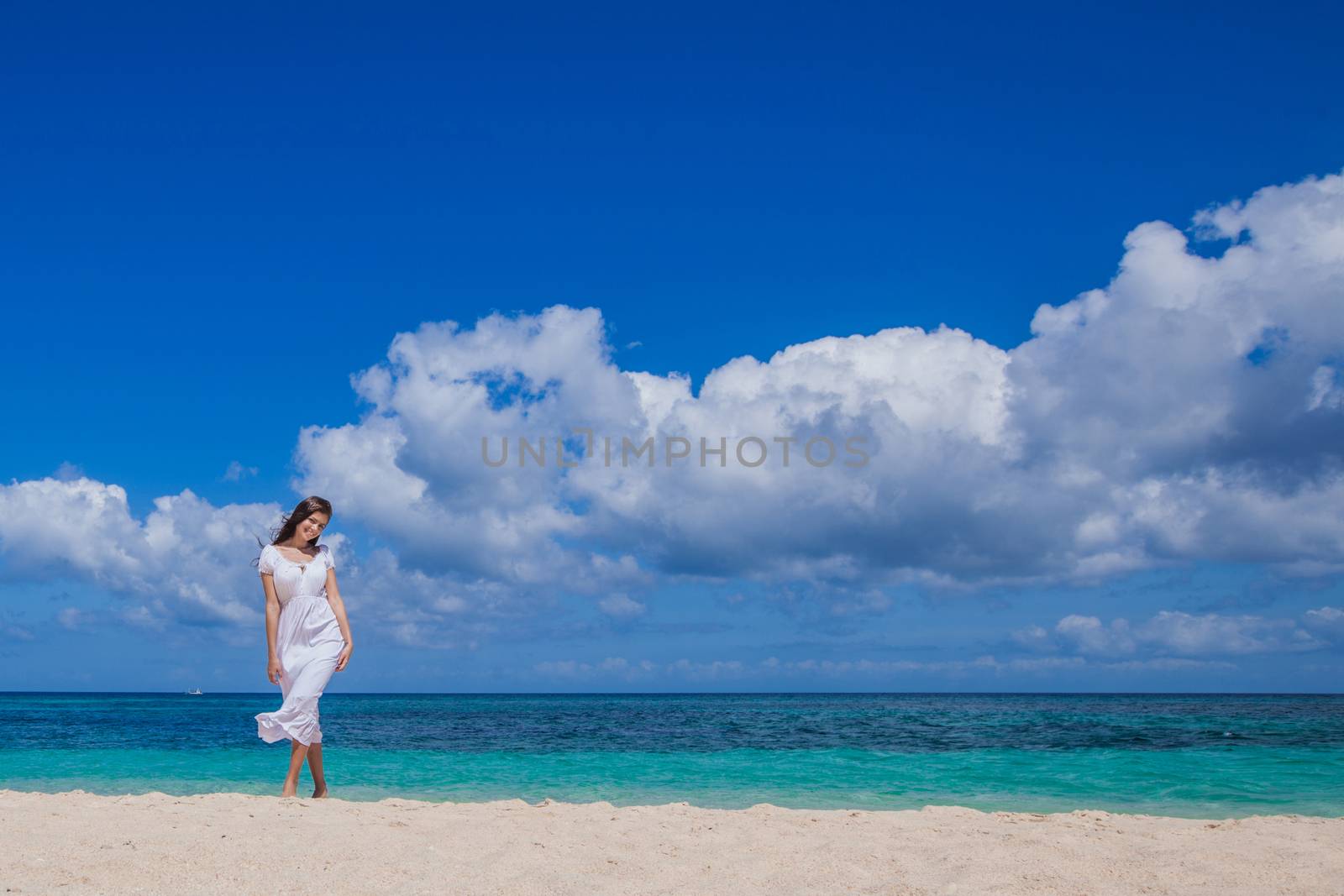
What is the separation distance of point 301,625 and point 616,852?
11.2ft

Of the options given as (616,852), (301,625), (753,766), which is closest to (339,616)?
(301,625)

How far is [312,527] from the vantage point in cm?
781

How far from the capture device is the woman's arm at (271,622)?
7.67 meters

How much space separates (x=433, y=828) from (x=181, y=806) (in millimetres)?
2403

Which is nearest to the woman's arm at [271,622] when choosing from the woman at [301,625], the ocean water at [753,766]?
the woman at [301,625]

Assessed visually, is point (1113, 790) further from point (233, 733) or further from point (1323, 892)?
point (233, 733)

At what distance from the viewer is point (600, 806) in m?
8.07

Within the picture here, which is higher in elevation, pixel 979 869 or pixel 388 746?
pixel 979 869

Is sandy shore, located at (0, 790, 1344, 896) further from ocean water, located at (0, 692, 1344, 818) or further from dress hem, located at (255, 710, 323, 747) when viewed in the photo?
ocean water, located at (0, 692, 1344, 818)

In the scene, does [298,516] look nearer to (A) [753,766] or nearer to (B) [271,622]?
(B) [271,622]

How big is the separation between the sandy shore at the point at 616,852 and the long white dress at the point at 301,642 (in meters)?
0.60

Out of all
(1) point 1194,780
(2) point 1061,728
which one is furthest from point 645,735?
(1) point 1194,780

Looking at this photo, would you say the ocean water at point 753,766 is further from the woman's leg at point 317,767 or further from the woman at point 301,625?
the woman at point 301,625

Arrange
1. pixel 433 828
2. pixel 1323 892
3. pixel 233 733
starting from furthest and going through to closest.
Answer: pixel 233 733
pixel 433 828
pixel 1323 892
